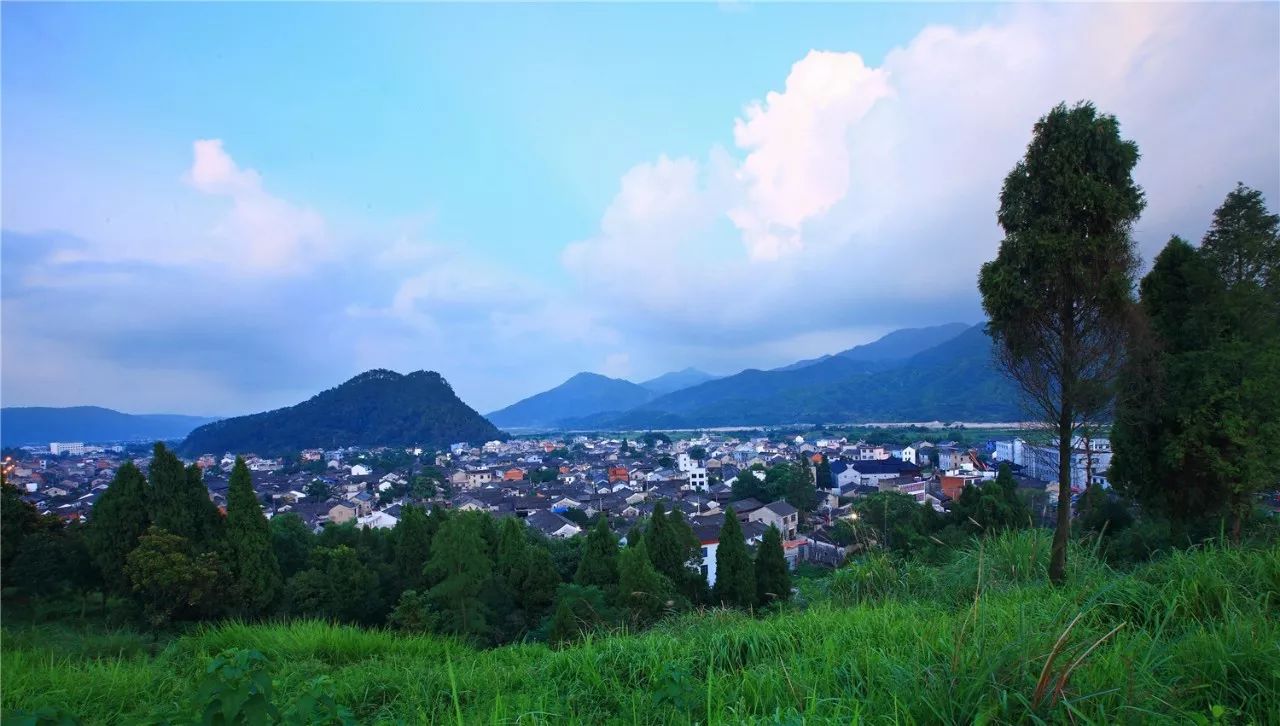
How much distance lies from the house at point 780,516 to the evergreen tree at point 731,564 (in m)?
17.6

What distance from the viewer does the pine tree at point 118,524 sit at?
478 inches

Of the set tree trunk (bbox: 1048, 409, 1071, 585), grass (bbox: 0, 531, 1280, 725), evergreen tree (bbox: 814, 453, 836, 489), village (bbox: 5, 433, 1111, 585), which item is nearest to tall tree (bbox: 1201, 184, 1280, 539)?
village (bbox: 5, 433, 1111, 585)

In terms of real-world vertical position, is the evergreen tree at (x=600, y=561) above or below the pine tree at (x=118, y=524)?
below

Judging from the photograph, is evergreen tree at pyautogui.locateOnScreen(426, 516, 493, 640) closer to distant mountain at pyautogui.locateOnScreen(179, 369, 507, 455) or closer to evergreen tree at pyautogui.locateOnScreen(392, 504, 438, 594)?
evergreen tree at pyautogui.locateOnScreen(392, 504, 438, 594)

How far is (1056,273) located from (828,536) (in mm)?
23894

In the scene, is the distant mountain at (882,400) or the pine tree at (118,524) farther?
the distant mountain at (882,400)

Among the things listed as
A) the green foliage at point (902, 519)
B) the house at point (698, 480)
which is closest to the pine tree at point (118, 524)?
the green foliage at point (902, 519)

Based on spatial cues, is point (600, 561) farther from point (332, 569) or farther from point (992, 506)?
point (992, 506)

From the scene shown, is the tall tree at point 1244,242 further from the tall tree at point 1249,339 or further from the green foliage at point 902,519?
the green foliage at point 902,519

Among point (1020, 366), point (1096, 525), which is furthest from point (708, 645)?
point (1096, 525)

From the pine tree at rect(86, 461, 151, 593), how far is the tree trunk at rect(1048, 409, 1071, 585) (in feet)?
52.7

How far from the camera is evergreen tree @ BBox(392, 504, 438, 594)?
15.2 metres

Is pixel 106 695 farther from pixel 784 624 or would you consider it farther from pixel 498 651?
pixel 784 624

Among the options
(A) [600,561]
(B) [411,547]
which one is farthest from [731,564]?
(B) [411,547]
